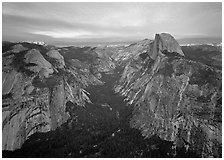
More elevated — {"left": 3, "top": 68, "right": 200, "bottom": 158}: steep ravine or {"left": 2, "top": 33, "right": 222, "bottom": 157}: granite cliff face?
{"left": 2, "top": 33, "right": 222, "bottom": 157}: granite cliff face

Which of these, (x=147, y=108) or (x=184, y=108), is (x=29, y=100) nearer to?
(x=147, y=108)

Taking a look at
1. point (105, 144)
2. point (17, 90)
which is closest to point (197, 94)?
point (105, 144)

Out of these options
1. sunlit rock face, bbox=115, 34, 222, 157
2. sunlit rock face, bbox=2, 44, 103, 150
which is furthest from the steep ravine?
sunlit rock face, bbox=115, 34, 222, 157

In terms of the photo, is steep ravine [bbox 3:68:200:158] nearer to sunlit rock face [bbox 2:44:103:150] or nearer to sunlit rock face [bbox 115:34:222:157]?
sunlit rock face [bbox 2:44:103:150]

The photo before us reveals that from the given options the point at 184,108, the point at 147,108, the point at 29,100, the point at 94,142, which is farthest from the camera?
the point at 147,108

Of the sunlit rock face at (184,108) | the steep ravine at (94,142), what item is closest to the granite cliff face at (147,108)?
the sunlit rock face at (184,108)

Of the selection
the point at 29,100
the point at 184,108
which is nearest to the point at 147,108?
the point at 184,108

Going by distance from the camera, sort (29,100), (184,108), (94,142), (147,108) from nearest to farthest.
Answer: (94,142) → (184,108) → (29,100) → (147,108)

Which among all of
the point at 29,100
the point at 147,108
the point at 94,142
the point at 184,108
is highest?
the point at 29,100

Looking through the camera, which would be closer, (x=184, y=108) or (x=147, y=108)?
(x=184, y=108)

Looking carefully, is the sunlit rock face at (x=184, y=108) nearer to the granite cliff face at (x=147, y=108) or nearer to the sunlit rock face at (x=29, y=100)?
the granite cliff face at (x=147, y=108)
